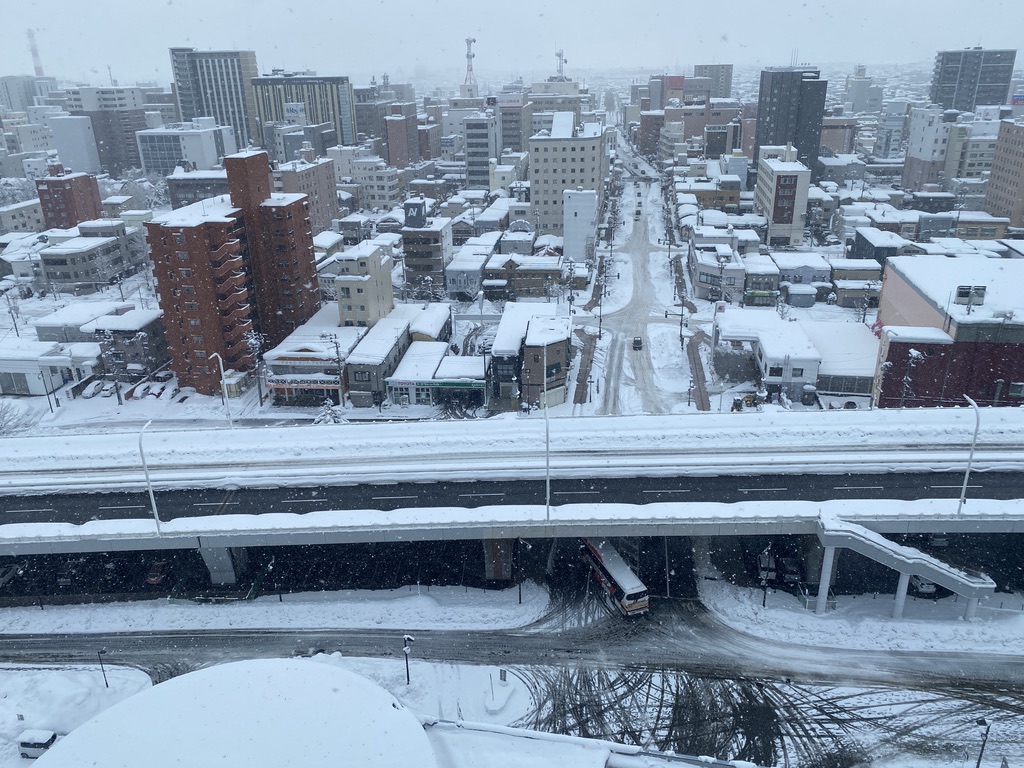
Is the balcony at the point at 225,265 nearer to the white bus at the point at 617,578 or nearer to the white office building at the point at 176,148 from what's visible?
the white bus at the point at 617,578

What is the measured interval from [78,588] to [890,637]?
27.7 m

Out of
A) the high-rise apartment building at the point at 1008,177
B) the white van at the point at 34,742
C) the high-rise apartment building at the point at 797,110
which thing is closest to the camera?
the white van at the point at 34,742

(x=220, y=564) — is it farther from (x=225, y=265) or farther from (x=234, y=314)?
(x=225, y=265)

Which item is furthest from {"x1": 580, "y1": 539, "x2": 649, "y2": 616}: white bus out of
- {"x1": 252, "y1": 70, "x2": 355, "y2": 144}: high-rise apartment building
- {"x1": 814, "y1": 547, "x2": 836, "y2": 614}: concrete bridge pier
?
{"x1": 252, "y1": 70, "x2": 355, "y2": 144}: high-rise apartment building

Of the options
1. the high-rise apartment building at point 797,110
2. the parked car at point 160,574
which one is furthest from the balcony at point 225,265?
the high-rise apartment building at point 797,110

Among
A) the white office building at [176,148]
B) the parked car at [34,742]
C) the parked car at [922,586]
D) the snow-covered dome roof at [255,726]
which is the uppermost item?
the white office building at [176,148]

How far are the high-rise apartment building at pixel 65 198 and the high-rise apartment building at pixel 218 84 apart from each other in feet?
212

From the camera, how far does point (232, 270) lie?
4238 cm

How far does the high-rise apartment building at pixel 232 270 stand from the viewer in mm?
40875

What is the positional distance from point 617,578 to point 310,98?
126 m

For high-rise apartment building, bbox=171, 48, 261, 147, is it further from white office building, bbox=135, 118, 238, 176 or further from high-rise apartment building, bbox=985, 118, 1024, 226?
high-rise apartment building, bbox=985, 118, 1024, 226

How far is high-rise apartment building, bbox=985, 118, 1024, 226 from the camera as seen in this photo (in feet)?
→ 254

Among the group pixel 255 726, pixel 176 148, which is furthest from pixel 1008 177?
pixel 176 148

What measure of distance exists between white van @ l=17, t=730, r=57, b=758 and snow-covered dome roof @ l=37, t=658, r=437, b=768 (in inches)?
209
